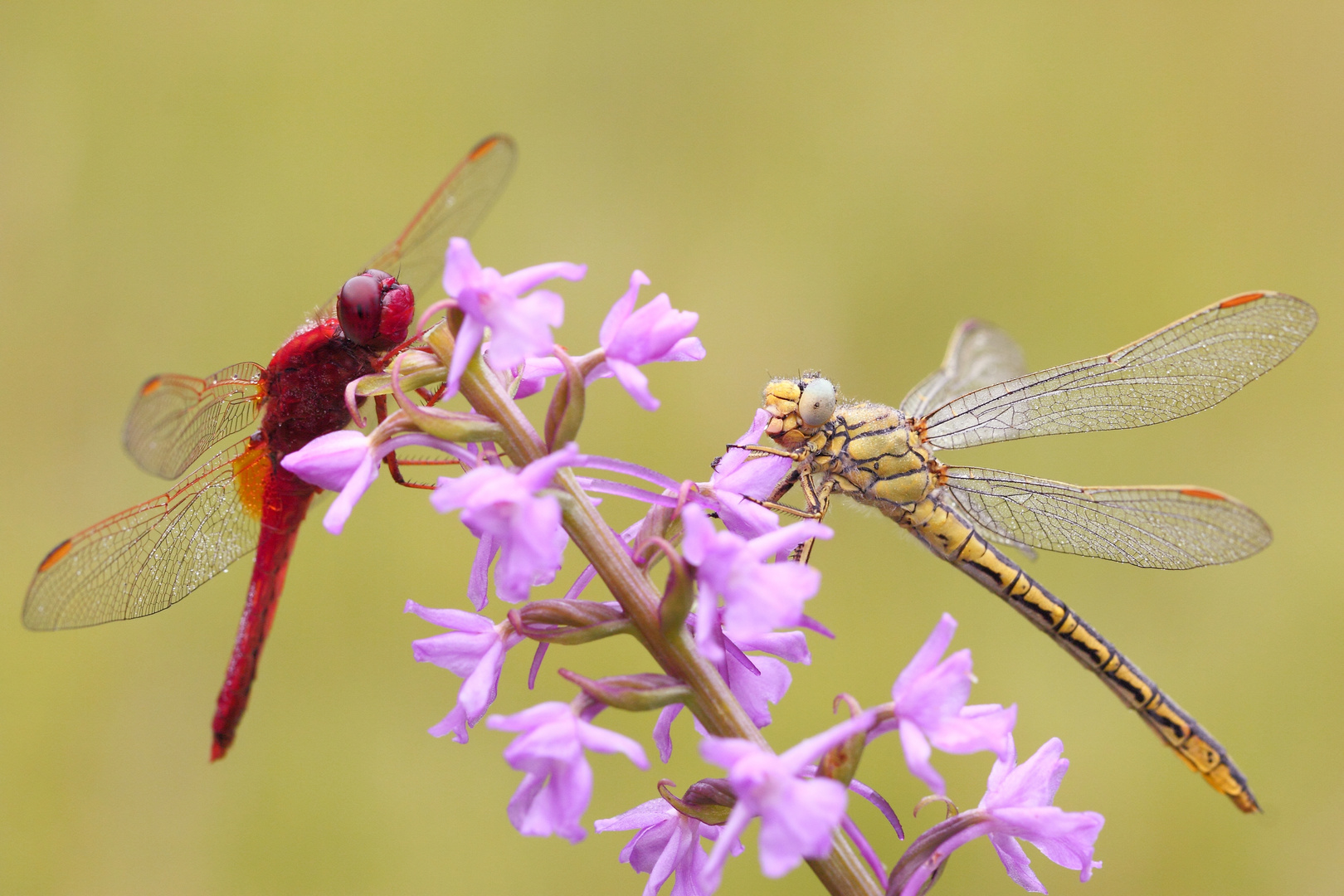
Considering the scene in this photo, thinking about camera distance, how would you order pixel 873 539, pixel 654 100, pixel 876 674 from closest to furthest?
pixel 876 674 → pixel 873 539 → pixel 654 100

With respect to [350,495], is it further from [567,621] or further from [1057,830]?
[1057,830]

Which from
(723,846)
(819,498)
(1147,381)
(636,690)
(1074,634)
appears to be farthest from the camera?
(1147,381)

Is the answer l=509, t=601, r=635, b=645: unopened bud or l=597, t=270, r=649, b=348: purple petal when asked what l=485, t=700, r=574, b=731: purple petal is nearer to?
l=509, t=601, r=635, b=645: unopened bud

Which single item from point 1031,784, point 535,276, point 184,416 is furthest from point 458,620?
point 184,416

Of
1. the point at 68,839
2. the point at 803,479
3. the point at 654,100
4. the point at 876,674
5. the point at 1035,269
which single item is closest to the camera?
the point at 803,479

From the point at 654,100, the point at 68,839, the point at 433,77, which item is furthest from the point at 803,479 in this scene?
the point at 433,77

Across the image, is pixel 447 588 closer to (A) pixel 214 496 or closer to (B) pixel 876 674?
(B) pixel 876 674
